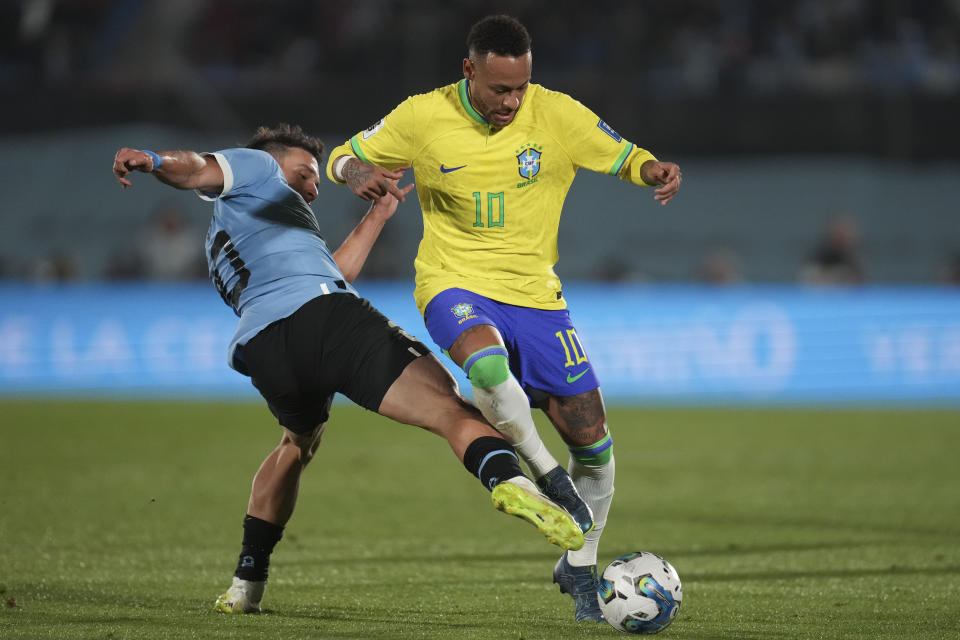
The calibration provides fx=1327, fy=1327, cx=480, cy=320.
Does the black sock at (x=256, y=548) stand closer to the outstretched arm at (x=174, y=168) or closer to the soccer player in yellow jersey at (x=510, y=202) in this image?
the soccer player in yellow jersey at (x=510, y=202)

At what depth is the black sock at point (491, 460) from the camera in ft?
14.8

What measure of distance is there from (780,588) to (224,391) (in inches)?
421

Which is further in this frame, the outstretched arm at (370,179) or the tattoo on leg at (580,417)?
the tattoo on leg at (580,417)

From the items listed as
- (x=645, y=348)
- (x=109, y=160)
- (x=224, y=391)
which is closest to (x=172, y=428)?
(x=224, y=391)

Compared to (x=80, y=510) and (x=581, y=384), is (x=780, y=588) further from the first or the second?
(x=80, y=510)

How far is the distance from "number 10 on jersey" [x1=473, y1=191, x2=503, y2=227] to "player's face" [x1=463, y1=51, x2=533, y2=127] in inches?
11.6

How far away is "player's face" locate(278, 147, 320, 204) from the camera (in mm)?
5516

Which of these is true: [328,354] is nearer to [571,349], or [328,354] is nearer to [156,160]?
[156,160]

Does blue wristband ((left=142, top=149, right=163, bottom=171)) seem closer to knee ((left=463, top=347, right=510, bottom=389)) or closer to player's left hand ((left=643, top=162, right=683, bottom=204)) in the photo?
knee ((left=463, top=347, right=510, bottom=389))

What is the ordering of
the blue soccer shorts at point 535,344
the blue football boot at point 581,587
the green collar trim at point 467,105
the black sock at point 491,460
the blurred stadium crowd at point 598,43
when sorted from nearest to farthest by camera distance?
the black sock at point 491,460 < the blue football boot at point 581,587 < the blue soccer shorts at point 535,344 < the green collar trim at point 467,105 < the blurred stadium crowd at point 598,43

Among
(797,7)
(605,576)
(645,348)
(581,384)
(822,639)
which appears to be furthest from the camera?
(797,7)

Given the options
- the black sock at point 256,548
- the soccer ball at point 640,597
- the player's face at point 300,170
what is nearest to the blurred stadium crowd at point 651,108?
the player's face at point 300,170

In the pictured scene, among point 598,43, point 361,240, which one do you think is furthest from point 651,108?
point 361,240

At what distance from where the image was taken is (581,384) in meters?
5.43
